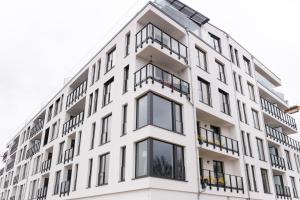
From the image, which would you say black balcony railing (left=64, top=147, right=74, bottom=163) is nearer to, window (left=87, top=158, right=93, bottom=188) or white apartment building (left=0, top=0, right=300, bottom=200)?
white apartment building (left=0, top=0, right=300, bottom=200)

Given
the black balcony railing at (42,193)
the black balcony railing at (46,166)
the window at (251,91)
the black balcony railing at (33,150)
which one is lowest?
the black balcony railing at (42,193)

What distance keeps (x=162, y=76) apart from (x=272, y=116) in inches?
676

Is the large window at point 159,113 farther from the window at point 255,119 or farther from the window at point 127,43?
the window at point 255,119

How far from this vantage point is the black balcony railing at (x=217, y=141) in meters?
18.0

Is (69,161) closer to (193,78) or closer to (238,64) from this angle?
(193,78)

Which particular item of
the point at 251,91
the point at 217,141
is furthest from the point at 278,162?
the point at 217,141

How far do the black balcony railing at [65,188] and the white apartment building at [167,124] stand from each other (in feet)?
0.26

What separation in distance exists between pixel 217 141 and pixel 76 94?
553 inches

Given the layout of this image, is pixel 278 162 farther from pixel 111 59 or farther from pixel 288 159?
pixel 111 59

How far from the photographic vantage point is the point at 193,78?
19.0 m

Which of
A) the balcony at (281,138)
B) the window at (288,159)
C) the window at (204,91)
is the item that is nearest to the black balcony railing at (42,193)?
the window at (204,91)

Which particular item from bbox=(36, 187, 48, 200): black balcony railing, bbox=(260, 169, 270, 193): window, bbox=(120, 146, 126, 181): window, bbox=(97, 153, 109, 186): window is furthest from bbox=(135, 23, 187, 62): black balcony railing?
bbox=(36, 187, 48, 200): black balcony railing

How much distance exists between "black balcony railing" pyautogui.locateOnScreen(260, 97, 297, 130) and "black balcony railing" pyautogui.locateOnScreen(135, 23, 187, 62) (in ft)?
43.3

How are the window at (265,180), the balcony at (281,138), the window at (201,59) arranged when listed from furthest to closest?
the balcony at (281,138), the window at (265,180), the window at (201,59)
